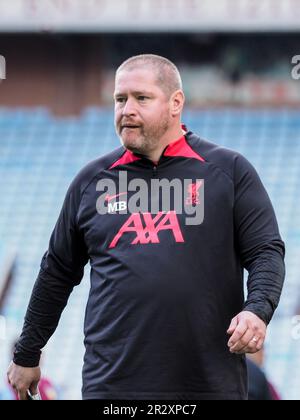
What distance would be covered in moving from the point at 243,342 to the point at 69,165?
8.44m

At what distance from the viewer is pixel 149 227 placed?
14.3 ft

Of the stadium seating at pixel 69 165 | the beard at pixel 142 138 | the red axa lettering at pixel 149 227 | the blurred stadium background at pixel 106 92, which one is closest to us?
the red axa lettering at pixel 149 227

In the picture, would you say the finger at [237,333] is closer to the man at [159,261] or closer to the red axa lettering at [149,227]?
the man at [159,261]

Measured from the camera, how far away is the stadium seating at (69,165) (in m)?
10.8

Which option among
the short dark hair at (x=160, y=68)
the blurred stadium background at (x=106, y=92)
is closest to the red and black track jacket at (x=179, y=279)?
the short dark hair at (x=160, y=68)

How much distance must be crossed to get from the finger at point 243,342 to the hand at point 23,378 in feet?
3.29

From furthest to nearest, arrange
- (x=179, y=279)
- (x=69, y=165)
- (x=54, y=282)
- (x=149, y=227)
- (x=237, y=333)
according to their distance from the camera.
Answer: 1. (x=69, y=165)
2. (x=54, y=282)
3. (x=149, y=227)
4. (x=179, y=279)
5. (x=237, y=333)

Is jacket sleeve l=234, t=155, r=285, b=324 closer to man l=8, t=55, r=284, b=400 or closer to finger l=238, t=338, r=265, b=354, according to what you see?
man l=8, t=55, r=284, b=400

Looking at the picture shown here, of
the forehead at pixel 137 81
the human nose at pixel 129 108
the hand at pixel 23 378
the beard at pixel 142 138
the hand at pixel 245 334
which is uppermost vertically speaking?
the forehead at pixel 137 81

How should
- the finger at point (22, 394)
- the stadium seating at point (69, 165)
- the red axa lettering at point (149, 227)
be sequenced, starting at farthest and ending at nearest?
the stadium seating at point (69, 165) < the finger at point (22, 394) < the red axa lettering at point (149, 227)

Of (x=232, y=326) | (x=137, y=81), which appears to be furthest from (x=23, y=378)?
(x=137, y=81)

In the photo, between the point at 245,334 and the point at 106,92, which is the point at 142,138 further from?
the point at 106,92

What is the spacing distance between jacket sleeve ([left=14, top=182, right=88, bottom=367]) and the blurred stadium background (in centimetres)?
601

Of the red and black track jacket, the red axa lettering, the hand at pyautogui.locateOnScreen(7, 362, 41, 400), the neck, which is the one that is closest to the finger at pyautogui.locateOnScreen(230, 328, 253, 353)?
the red and black track jacket
